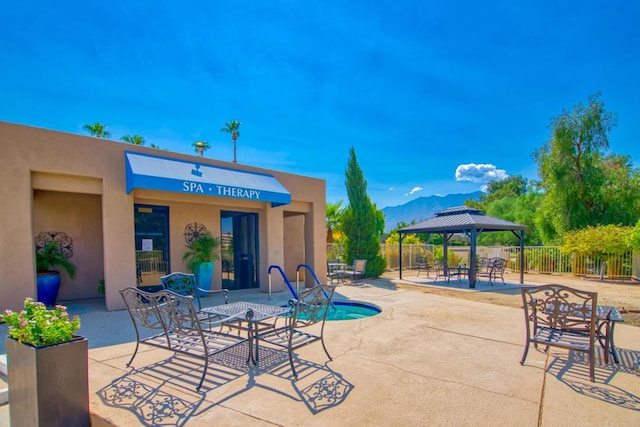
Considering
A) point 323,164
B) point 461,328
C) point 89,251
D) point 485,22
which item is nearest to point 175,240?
point 89,251

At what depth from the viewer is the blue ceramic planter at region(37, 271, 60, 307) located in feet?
23.9

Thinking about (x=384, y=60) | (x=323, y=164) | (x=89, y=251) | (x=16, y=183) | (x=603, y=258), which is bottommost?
(x=603, y=258)

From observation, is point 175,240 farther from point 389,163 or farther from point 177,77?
point 389,163

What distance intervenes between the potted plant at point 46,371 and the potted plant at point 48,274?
5610 millimetres

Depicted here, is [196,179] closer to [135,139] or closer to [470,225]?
[470,225]

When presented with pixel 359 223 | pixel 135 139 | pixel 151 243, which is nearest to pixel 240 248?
pixel 151 243

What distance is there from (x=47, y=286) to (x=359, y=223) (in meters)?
10.5

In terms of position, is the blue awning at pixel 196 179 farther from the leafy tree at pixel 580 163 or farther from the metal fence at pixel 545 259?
the leafy tree at pixel 580 163

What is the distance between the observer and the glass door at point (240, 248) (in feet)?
35.2

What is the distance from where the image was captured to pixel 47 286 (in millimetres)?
7387

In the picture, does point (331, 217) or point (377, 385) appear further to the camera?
point (331, 217)

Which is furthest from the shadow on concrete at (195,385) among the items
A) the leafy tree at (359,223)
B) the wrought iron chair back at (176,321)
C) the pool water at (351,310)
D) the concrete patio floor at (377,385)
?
the leafy tree at (359,223)

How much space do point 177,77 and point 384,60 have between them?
298 inches

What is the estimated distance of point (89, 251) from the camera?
30.6 feet
